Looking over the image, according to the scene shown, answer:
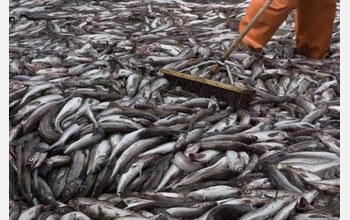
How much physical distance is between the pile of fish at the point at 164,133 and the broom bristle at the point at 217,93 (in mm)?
54

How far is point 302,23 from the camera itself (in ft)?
17.4

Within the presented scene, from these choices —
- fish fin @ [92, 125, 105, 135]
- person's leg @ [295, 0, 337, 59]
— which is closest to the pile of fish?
fish fin @ [92, 125, 105, 135]

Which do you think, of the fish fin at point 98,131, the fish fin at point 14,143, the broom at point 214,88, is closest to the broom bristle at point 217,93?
the broom at point 214,88

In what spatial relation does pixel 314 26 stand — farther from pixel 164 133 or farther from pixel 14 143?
pixel 14 143

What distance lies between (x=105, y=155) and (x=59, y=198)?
37 cm

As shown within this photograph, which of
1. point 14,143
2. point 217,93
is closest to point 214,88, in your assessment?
point 217,93

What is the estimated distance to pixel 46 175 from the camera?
11.5 ft

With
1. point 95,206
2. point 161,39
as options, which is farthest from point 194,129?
point 161,39

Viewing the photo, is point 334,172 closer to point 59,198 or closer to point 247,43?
point 59,198

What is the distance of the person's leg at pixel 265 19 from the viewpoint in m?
5.00

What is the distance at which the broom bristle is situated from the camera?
417 cm

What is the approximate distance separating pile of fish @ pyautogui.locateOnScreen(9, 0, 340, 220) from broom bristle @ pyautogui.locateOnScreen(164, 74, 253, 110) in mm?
54

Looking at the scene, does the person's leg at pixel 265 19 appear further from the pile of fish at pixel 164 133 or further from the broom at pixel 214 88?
the broom at pixel 214 88

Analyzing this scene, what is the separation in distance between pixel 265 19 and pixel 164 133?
6.04 ft
